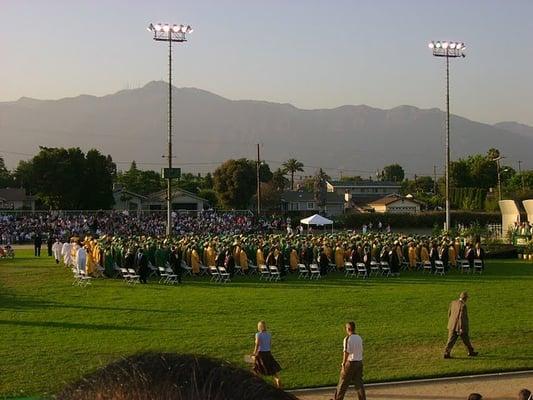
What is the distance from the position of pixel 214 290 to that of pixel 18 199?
63.1m

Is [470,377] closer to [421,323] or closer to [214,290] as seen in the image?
[421,323]

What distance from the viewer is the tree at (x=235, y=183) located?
80.3 meters

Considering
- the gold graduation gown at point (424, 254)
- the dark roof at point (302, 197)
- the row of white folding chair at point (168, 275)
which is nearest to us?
the row of white folding chair at point (168, 275)

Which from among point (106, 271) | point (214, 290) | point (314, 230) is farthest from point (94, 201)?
point (214, 290)

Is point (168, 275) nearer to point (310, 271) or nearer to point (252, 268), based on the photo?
point (252, 268)

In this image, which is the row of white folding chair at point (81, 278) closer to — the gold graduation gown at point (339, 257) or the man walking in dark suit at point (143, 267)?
the man walking in dark suit at point (143, 267)

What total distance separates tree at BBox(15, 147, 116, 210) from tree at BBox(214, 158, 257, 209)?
1337 centimetres

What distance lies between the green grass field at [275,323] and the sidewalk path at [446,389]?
40cm

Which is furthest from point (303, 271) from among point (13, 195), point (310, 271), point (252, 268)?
point (13, 195)

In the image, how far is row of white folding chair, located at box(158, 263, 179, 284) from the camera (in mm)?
27969

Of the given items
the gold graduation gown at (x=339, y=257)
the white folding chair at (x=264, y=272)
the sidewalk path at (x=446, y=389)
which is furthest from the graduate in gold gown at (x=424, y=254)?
the sidewalk path at (x=446, y=389)

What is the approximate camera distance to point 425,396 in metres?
11.6

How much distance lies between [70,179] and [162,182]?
1280 inches

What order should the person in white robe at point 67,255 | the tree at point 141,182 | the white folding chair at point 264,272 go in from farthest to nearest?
the tree at point 141,182
the person in white robe at point 67,255
the white folding chair at point 264,272
